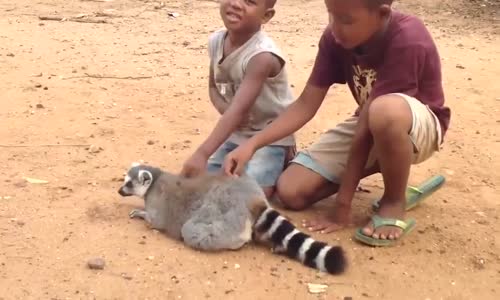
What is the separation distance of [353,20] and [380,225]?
0.88 metres

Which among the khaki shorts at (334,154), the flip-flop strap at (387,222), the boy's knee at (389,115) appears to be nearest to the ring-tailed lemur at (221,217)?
the flip-flop strap at (387,222)

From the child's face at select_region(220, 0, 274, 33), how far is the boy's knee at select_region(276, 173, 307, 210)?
791 millimetres

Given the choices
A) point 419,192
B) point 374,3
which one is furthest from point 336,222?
point 374,3

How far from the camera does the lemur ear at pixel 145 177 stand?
3.52 meters

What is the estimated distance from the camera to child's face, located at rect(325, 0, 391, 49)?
3268 millimetres

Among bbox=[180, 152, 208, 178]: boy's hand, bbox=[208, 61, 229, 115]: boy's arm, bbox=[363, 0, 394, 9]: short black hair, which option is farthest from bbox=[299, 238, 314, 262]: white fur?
bbox=[208, 61, 229, 115]: boy's arm

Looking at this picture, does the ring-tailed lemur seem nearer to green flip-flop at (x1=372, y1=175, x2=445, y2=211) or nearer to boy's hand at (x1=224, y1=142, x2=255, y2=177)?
boy's hand at (x1=224, y1=142, x2=255, y2=177)

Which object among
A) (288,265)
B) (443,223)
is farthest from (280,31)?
(288,265)

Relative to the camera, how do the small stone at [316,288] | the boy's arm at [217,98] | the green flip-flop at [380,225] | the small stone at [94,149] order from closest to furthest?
the small stone at [316,288] < the green flip-flop at [380,225] < the boy's arm at [217,98] < the small stone at [94,149]

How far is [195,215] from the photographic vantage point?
3.33 metres

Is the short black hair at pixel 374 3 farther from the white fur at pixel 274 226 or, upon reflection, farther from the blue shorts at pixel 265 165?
the blue shorts at pixel 265 165

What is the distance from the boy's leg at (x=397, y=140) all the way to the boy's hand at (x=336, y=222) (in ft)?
0.40

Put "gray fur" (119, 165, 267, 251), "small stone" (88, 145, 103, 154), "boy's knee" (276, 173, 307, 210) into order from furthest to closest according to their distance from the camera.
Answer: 1. "small stone" (88, 145, 103, 154)
2. "boy's knee" (276, 173, 307, 210)
3. "gray fur" (119, 165, 267, 251)

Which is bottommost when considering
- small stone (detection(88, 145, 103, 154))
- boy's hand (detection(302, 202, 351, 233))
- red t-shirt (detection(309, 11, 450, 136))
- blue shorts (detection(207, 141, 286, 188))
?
small stone (detection(88, 145, 103, 154))
